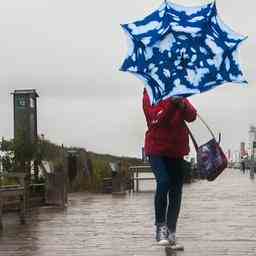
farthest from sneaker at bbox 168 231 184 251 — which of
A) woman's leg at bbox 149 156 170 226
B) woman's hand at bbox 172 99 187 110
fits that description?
woman's hand at bbox 172 99 187 110

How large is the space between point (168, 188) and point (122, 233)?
213 cm

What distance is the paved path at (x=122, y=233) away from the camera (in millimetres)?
8797

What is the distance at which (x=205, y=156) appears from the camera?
8977 mm

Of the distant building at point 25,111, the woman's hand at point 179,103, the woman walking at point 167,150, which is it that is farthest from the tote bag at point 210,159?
the distant building at point 25,111

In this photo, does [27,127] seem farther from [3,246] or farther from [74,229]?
[3,246]

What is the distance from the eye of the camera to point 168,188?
872cm

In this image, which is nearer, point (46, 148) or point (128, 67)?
point (128, 67)

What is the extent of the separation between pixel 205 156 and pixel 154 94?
1.11 m

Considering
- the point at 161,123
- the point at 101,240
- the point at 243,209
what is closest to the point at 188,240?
the point at 101,240

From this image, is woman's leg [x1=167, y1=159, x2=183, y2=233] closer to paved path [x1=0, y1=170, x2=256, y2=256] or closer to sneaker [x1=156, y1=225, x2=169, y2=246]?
sneaker [x1=156, y1=225, x2=169, y2=246]

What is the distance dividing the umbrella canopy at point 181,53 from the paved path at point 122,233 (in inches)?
68.4

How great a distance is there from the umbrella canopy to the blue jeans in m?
0.74

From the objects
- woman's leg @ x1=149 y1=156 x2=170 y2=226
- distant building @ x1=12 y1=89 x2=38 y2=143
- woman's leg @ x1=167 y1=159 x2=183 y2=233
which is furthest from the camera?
distant building @ x1=12 y1=89 x2=38 y2=143

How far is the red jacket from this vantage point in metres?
8.52
